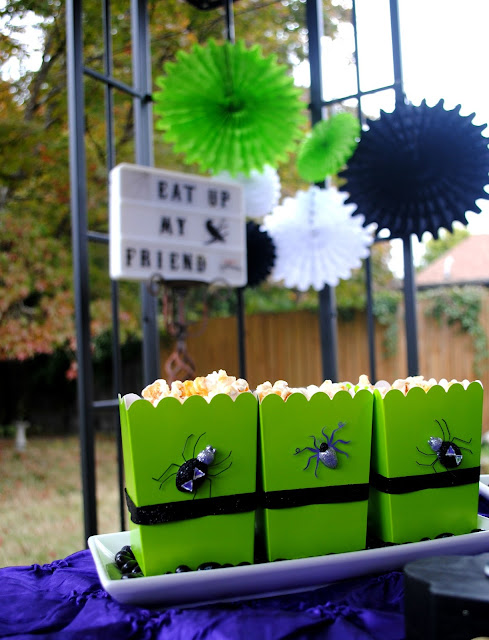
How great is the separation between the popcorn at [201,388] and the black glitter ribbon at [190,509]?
9 centimetres

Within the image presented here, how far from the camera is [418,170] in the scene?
1.23 meters

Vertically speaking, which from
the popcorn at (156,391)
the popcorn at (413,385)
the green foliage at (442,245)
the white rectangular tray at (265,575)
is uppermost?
the green foliage at (442,245)

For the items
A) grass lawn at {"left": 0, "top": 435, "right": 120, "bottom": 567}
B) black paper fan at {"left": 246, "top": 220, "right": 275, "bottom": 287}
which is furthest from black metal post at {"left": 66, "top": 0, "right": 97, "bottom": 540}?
grass lawn at {"left": 0, "top": 435, "right": 120, "bottom": 567}

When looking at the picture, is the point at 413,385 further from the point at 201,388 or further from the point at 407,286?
the point at 407,286

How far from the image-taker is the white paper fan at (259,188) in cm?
186

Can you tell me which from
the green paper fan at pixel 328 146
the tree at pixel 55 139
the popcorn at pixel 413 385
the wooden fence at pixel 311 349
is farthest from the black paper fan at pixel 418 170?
the wooden fence at pixel 311 349

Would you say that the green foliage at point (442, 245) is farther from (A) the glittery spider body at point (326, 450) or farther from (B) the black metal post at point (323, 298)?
(A) the glittery spider body at point (326, 450)

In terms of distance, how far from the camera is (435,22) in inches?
132

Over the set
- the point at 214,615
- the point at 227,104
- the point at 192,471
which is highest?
the point at 227,104

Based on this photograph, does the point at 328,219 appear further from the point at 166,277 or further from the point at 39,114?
the point at 39,114

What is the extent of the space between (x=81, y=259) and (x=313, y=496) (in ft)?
3.81

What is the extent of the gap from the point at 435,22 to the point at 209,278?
2514mm

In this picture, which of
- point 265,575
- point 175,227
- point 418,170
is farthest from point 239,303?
point 265,575

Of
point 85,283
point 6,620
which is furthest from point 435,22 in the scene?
point 6,620
